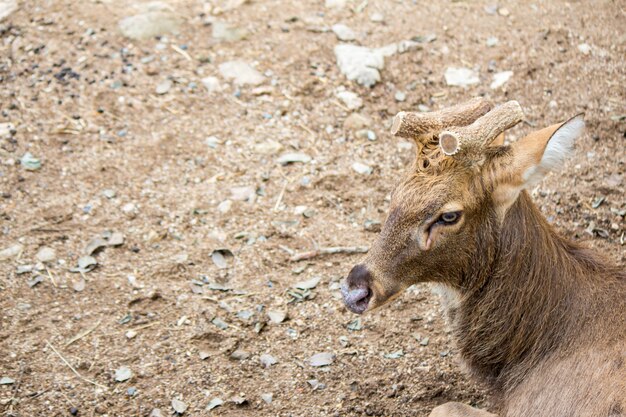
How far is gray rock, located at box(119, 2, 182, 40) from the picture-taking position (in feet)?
25.8

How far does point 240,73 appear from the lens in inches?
296

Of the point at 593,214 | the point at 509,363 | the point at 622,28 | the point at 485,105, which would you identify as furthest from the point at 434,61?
the point at 509,363

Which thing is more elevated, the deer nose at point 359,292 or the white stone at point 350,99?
the deer nose at point 359,292

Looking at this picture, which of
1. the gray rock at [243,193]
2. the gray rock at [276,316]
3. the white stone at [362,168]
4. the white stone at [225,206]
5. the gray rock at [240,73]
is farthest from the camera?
the gray rock at [240,73]

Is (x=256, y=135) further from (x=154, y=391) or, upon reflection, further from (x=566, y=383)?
(x=566, y=383)

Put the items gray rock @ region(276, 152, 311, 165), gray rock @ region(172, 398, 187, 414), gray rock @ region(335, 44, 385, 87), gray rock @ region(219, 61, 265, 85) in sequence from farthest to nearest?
gray rock @ region(219, 61, 265, 85) → gray rock @ region(335, 44, 385, 87) → gray rock @ region(276, 152, 311, 165) → gray rock @ region(172, 398, 187, 414)

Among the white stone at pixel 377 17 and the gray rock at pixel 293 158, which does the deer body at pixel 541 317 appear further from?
the white stone at pixel 377 17

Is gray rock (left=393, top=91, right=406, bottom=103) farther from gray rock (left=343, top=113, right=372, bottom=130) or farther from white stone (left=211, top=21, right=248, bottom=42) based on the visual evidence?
white stone (left=211, top=21, right=248, bottom=42)

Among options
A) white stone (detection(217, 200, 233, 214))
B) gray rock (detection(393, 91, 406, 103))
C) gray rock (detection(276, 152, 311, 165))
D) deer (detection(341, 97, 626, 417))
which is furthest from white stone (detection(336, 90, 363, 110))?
deer (detection(341, 97, 626, 417))

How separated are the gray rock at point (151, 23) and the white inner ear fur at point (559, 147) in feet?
16.2

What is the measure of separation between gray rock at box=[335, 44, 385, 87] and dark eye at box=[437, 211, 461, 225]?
3.38m

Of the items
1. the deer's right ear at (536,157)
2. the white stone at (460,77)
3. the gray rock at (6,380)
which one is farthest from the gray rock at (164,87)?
the deer's right ear at (536,157)

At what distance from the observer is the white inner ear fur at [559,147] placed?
3822 millimetres

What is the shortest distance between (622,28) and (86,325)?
5290 mm
